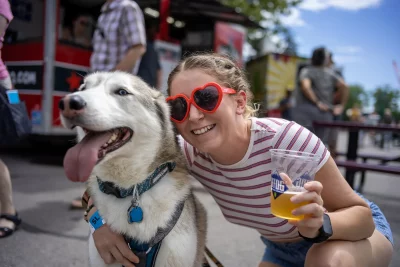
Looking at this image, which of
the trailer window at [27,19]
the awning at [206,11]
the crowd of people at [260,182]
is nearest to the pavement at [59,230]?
the crowd of people at [260,182]

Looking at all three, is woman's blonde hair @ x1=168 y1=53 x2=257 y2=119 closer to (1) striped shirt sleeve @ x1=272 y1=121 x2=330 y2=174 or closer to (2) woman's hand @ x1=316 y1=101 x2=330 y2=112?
(1) striped shirt sleeve @ x1=272 y1=121 x2=330 y2=174

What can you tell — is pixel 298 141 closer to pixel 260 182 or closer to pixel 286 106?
pixel 260 182

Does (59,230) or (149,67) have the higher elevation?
(149,67)

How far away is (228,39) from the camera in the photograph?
30.3ft

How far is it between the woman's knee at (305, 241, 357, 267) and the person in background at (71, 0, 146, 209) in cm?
231

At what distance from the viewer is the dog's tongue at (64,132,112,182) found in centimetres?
122

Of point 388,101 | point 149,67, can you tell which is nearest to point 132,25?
point 149,67

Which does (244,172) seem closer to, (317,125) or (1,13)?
(1,13)

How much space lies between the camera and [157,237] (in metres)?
1.34

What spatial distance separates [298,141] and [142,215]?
2.60ft

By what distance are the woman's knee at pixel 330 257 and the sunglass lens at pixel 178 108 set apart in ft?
2.89

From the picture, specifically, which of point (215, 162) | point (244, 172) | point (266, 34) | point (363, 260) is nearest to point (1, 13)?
point (215, 162)

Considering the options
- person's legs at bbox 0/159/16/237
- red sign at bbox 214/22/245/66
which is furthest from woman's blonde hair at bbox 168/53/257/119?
red sign at bbox 214/22/245/66

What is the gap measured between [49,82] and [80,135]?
3357mm
